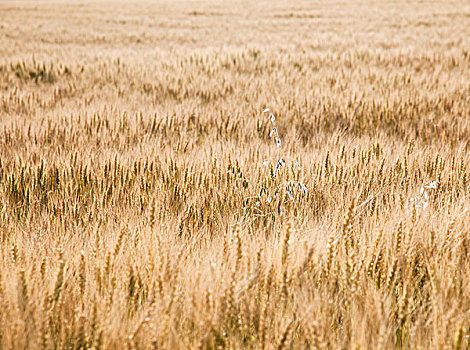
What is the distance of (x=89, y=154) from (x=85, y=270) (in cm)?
116

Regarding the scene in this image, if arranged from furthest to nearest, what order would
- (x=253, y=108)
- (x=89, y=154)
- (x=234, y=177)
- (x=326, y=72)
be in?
(x=326, y=72) → (x=253, y=108) → (x=89, y=154) → (x=234, y=177)

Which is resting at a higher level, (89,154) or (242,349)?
(89,154)

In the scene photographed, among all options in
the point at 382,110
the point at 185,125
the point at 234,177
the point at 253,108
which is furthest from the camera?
the point at 253,108

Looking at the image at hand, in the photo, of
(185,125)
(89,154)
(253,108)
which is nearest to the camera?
(89,154)

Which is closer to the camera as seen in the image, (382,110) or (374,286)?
(374,286)

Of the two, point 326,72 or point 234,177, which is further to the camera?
point 326,72

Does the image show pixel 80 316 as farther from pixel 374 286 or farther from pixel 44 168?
pixel 44 168

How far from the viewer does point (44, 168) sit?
189 centimetres

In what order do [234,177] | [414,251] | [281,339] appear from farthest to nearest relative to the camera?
[234,177] → [414,251] → [281,339]

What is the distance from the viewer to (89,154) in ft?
6.86

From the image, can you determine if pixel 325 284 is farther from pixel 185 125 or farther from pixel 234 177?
pixel 185 125

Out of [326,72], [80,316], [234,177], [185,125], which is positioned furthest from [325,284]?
[326,72]

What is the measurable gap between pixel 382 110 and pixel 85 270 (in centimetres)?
Answer: 291

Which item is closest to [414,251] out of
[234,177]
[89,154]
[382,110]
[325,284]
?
[325,284]
